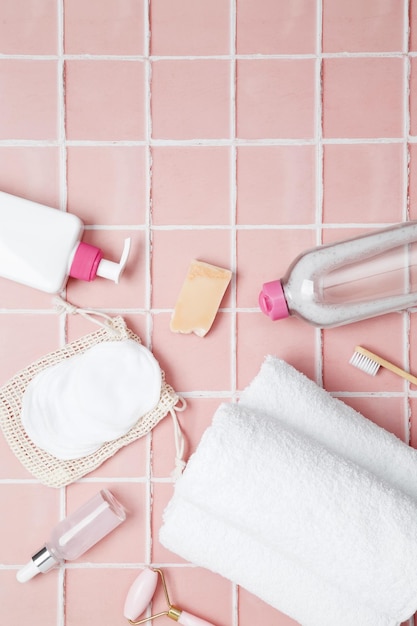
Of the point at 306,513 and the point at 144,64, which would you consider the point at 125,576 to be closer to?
the point at 306,513

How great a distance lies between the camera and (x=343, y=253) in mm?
841

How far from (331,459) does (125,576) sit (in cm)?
34

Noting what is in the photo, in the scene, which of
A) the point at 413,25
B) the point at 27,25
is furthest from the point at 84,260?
the point at 413,25

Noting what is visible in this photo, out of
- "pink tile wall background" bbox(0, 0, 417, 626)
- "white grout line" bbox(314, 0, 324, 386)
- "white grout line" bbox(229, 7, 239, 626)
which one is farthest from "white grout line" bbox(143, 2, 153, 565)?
"white grout line" bbox(314, 0, 324, 386)

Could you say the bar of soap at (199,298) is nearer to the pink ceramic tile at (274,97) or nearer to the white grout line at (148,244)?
the white grout line at (148,244)

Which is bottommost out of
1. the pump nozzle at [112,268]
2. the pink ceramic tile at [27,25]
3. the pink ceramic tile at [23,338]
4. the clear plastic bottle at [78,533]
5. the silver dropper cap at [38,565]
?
the silver dropper cap at [38,565]

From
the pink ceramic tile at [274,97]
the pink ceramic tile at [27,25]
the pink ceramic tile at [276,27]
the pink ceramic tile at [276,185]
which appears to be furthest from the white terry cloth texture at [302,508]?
the pink ceramic tile at [27,25]

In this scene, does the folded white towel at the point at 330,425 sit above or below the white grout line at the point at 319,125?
below

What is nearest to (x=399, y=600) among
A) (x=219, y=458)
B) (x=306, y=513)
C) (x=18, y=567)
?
(x=306, y=513)

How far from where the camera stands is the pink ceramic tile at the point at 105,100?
0.88 metres

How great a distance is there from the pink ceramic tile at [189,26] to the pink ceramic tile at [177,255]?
0.80 feet

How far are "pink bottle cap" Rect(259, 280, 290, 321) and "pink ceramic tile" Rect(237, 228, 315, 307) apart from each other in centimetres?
5

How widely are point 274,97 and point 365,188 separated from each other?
0.17m

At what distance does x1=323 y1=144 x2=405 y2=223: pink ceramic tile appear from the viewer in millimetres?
898
